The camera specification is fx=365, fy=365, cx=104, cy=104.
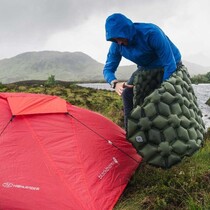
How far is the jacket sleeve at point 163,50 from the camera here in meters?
5.37

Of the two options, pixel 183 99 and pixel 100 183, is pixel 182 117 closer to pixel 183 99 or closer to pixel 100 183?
pixel 183 99

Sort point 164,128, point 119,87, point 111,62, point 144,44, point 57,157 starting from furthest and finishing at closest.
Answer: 1. point 111,62
2. point 119,87
3. point 144,44
4. point 57,157
5. point 164,128

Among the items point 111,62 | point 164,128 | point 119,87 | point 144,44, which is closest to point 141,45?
point 144,44

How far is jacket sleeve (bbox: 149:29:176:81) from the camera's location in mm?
5371

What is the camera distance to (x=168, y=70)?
18.1 ft

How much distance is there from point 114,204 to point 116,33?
2428mm

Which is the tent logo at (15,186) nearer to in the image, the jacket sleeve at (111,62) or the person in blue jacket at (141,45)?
the person in blue jacket at (141,45)

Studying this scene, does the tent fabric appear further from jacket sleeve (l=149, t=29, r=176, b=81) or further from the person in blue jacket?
jacket sleeve (l=149, t=29, r=176, b=81)

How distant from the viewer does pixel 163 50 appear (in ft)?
17.7

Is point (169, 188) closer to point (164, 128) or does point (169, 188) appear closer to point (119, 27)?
point (164, 128)

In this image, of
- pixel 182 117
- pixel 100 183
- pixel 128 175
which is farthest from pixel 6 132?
pixel 182 117

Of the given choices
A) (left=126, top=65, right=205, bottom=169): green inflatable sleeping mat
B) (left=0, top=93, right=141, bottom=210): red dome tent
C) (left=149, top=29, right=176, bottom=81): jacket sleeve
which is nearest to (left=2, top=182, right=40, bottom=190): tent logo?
(left=0, top=93, right=141, bottom=210): red dome tent

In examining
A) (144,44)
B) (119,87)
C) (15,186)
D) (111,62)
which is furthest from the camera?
(111,62)

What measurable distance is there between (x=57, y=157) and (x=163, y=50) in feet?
7.20
